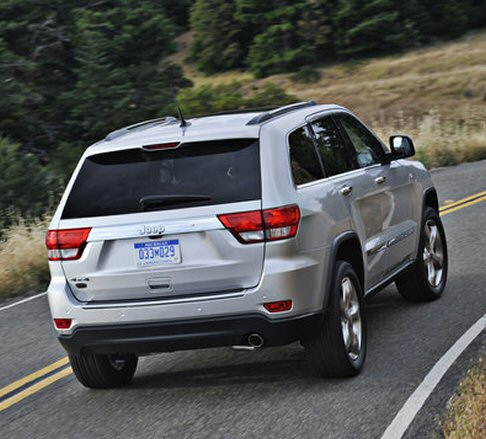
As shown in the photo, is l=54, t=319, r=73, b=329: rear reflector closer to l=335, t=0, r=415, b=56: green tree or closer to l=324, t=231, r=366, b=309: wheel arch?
l=324, t=231, r=366, b=309: wheel arch

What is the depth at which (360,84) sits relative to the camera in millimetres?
64312

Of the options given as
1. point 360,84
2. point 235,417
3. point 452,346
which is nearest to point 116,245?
point 235,417

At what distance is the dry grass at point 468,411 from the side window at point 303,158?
154 centimetres

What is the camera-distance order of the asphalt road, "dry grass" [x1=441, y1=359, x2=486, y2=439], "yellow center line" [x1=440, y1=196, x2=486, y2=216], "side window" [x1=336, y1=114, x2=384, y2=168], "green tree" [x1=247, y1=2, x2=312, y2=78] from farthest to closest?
"green tree" [x1=247, y1=2, x2=312, y2=78] < "yellow center line" [x1=440, y1=196, x2=486, y2=216] < "side window" [x1=336, y1=114, x2=384, y2=168] < the asphalt road < "dry grass" [x1=441, y1=359, x2=486, y2=439]

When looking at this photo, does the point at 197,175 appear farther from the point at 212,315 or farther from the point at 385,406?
the point at 385,406

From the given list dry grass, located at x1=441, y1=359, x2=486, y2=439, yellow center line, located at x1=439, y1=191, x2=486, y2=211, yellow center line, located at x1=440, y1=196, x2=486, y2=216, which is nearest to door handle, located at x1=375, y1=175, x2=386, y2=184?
dry grass, located at x1=441, y1=359, x2=486, y2=439

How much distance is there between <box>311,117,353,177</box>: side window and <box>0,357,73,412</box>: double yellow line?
8.25ft

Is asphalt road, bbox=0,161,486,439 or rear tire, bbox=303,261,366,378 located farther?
rear tire, bbox=303,261,366,378

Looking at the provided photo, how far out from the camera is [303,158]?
688cm

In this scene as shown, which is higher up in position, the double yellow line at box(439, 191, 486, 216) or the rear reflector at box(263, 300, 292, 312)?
the rear reflector at box(263, 300, 292, 312)

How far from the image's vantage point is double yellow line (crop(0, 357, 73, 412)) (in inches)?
294

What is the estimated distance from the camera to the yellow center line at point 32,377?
777cm

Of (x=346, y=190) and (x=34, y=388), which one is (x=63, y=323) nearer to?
(x=34, y=388)

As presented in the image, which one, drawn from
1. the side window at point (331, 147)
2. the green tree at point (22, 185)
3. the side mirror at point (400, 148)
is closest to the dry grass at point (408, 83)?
the green tree at point (22, 185)
